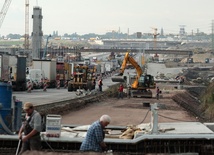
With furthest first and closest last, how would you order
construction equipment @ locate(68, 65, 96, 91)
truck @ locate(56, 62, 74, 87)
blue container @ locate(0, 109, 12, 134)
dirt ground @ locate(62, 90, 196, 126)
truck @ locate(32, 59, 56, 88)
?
truck @ locate(56, 62, 74, 87)
truck @ locate(32, 59, 56, 88)
construction equipment @ locate(68, 65, 96, 91)
dirt ground @ locate(62, 90, 196, 126)
blue container @ locate(0, 109, 12, 134)

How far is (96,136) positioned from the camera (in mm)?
11086

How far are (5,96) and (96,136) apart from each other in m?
3.32

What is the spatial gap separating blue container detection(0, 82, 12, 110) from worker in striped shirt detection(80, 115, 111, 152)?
286cm

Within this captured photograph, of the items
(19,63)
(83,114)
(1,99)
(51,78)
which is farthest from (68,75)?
(1,99)

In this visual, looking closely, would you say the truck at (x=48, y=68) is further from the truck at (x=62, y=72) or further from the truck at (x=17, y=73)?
the truck at (x=17, y=73)

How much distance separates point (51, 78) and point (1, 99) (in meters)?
56.7

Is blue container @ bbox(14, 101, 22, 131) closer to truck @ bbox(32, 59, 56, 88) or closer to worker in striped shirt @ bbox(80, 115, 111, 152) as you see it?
worker in striped shirt @ bbox(80, 115, 111, 152)

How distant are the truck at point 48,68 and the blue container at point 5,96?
5482cm

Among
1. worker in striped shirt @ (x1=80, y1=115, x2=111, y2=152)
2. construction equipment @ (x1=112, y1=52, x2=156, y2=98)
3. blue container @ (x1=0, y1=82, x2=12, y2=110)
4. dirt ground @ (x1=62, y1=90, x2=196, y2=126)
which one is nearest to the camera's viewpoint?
worker in striped shirt @ (x1=80, y1=115, x2=111, y2=152)

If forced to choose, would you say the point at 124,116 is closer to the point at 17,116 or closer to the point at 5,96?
the point at 17,116

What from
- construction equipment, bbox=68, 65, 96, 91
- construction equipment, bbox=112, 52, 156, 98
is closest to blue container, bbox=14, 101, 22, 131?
construction equipment, bbox=112, 52, 156, 98

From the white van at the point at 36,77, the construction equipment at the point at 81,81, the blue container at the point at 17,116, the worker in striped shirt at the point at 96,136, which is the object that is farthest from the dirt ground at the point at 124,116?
the white van at the point at 36,77

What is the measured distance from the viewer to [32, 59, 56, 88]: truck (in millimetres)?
69188

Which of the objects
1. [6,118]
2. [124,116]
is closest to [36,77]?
[124,116]
